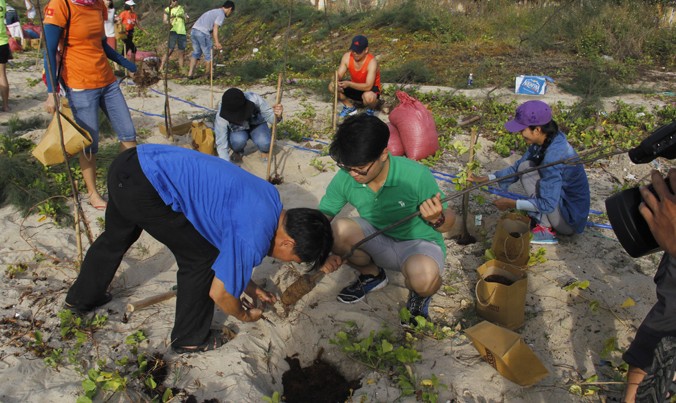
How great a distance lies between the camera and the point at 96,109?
3920mm

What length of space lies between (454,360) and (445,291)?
0.78m

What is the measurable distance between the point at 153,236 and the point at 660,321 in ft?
8.14

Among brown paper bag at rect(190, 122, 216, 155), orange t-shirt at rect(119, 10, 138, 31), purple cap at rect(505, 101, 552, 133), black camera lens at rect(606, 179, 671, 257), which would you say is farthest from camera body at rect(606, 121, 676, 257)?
orange t-shirt at rect(119, 10, 138, 31)

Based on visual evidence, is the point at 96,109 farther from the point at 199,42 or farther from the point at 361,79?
the point at 199,42

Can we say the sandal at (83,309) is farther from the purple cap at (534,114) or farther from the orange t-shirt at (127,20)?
the orange t-shirt at (127,20)

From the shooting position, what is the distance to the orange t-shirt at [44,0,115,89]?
3635 mm

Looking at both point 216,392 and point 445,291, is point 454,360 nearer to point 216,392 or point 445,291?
point 445,291

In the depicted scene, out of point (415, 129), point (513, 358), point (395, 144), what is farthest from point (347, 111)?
point (513, 358)

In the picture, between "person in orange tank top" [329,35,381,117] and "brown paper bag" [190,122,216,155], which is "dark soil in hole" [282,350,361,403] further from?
"person in orange tank top" [329,35,381,117]

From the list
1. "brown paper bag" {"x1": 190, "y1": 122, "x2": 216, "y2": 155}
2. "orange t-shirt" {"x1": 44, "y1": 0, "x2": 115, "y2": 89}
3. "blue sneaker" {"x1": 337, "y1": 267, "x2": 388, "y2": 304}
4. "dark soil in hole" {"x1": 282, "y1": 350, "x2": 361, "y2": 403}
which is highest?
"orange t-shirt" {"x1": 44, "y1": 0, "x2": 115, "y2": 89}

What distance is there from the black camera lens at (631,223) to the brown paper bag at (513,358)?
84 cm

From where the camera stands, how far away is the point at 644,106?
6809 mm

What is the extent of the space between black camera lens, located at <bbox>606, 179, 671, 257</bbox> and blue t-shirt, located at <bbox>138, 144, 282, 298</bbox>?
147cm

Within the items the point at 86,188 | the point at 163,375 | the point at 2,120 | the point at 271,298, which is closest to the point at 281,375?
the point at 271,298
